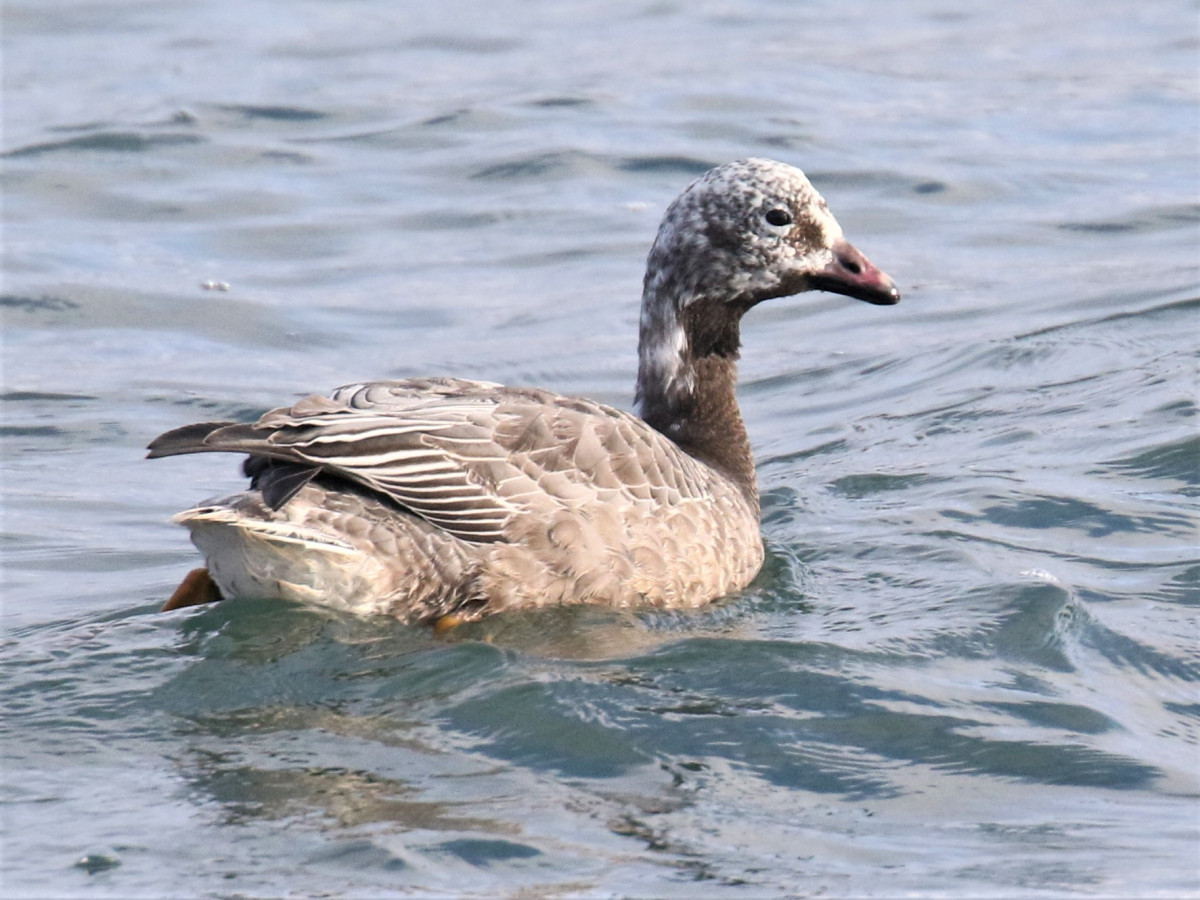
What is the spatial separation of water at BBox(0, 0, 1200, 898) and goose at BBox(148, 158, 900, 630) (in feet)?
0.57

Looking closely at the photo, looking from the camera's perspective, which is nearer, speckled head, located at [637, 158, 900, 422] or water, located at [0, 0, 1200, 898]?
water, located at [0, 0, 1200, 898]

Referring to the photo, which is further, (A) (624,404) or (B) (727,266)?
(A) (624,404)

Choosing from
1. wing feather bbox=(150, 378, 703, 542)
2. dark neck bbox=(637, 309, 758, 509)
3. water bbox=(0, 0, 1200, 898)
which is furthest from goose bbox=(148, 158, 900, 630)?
dark neck bbox=(637, 309, 758, 509)

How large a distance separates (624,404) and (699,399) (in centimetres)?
267

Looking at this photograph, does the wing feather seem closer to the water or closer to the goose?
the goose

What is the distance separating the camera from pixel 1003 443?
32.9 feet

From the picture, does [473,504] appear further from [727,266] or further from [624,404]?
[624,404]

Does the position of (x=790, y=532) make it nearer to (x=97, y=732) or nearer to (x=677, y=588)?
(x=677, y=588)

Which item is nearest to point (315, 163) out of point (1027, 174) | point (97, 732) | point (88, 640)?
point (1027, 174)

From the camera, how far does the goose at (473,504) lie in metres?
6.66

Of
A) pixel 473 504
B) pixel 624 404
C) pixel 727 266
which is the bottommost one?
pixel 624 404

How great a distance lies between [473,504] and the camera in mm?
6949

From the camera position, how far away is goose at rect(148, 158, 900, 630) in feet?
21.9

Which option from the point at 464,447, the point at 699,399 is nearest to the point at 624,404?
the point at 699,399
